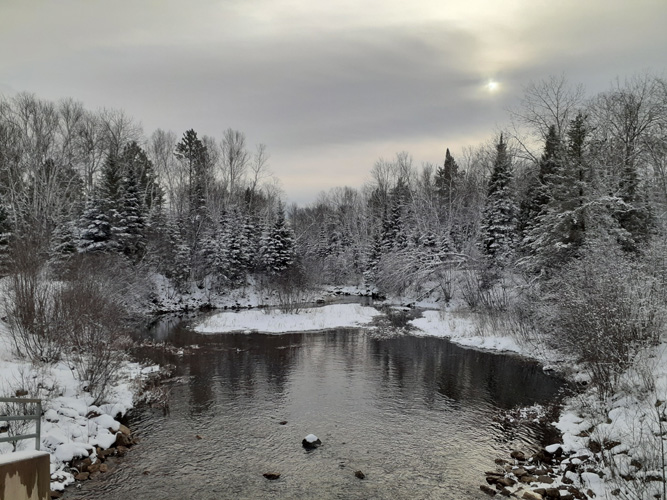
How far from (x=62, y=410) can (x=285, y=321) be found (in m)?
17.6

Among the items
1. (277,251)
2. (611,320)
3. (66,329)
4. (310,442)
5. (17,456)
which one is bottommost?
(310,442)

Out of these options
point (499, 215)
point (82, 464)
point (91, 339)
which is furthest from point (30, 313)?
point (499, 215)

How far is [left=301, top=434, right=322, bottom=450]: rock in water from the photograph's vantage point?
9.49 meters

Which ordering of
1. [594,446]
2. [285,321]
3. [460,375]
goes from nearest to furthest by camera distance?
[594,446]
[460,375]
[285,321]

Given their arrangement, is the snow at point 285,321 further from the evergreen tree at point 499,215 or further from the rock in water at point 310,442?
the rock in water at point 310,442

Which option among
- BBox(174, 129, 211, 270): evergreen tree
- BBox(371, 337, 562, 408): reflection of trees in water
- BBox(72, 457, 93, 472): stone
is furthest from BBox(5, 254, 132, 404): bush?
BBox(174, 129, 211, 270): evergreen tree

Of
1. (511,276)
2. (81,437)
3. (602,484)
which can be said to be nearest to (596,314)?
(602,484)

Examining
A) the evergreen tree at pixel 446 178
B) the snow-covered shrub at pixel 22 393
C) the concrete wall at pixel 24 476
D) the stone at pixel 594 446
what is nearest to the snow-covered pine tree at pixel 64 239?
the snow-covered shrub at pixel 22 393

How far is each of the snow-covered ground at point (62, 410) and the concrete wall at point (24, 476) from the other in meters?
3.58

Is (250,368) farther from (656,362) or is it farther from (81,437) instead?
(656,362)

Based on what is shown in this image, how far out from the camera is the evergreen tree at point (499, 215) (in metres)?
34.0

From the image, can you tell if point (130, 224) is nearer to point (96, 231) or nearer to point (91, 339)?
point (96, 231)

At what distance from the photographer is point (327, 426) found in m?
10.7

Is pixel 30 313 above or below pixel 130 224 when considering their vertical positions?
below
